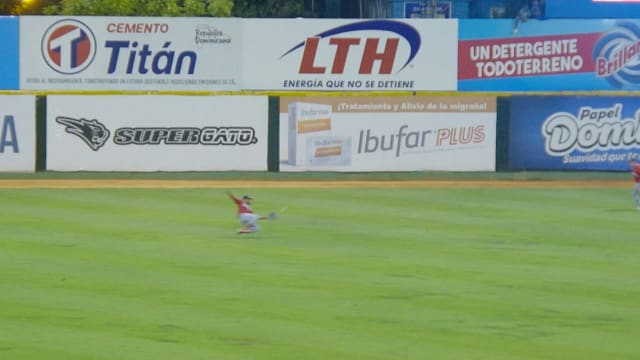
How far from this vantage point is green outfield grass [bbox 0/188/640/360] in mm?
10750

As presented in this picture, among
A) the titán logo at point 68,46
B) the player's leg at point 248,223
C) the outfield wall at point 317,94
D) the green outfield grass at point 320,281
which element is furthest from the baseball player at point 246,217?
the titán logo at point 68,46

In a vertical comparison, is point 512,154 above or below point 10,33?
below

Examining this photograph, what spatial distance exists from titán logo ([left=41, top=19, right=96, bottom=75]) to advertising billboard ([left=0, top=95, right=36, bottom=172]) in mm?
2468

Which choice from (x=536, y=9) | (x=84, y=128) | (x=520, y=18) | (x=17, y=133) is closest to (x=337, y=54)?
(x=520, y=18)

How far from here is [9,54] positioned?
2870cm

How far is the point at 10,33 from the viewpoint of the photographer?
94.3ft

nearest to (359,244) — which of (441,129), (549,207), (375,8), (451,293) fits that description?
(451,293)

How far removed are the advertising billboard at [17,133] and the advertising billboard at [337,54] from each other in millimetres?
4895

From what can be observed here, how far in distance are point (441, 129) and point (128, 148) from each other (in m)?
6.03

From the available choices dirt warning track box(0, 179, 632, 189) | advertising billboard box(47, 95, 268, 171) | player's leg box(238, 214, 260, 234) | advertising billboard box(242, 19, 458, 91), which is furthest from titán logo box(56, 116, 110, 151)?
player's leg box(238, 214, 260, 234)

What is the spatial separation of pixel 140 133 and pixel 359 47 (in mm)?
5339

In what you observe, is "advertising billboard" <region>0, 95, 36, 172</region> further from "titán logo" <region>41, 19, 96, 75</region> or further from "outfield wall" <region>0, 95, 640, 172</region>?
"titán logo" <region>41, 19, 96, 75</region>

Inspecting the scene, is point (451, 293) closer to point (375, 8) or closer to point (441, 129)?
point (441, 129)

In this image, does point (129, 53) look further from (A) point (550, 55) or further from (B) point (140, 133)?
(A) point (550, 55)
